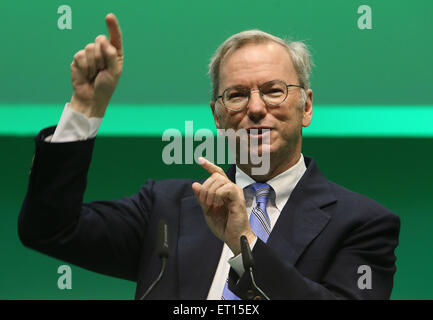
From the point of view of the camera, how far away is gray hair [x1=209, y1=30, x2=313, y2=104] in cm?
183

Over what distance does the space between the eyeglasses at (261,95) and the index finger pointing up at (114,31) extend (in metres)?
0.48

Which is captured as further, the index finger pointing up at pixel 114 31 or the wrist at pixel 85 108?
the wrist at pixel 85 108

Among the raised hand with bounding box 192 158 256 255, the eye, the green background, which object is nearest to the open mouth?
the eye

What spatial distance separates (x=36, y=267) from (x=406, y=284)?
141 cm

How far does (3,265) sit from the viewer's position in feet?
8.27

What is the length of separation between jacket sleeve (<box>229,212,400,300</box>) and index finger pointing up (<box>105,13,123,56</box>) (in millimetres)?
503

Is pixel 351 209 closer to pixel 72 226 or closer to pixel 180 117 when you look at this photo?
pixel 72 226

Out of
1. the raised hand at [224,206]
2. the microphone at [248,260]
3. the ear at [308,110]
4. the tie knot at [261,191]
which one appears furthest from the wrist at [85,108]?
the ear at [308,110]

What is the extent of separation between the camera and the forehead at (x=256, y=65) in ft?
5.69

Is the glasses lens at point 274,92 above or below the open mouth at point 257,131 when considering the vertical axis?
above

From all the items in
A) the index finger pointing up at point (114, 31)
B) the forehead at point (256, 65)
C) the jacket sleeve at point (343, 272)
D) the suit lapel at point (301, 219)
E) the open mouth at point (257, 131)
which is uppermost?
the index finger pointing up at point (114, 31)

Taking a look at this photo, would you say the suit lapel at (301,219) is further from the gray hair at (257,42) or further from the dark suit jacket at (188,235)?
the gray hair at (257,42)

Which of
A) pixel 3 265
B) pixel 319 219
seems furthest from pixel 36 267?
pixel 319 219

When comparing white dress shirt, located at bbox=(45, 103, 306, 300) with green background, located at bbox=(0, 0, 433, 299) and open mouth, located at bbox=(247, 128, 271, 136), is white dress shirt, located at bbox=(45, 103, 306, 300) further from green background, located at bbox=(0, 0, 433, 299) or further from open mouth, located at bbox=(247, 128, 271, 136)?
green background, located at bbox=(0, 0, 433, 299)
